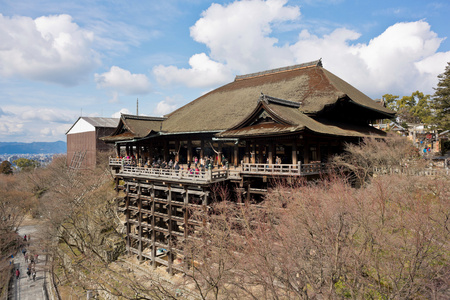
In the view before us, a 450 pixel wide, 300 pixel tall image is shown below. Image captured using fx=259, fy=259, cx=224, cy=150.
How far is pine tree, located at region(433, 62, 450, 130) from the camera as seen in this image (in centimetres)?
2955

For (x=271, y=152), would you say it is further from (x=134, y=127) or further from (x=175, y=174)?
(x=134, y=127)

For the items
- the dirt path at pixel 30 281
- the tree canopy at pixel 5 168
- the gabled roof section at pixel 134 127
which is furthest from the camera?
the tree canopy at pixel 5 168

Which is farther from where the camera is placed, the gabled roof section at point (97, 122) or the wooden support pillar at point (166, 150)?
the gabled roof section at point (97, 122)

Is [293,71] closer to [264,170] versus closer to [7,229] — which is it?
[264,170]

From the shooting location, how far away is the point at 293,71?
1223 inches

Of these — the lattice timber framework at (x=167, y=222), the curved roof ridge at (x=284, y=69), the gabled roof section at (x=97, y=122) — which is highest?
the curved roof ridge at (x=284, y=69)

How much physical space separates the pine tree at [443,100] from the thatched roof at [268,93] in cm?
768

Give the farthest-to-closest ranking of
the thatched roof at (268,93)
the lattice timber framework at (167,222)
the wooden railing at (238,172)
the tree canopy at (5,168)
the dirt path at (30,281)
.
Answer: the tree canopy at (5,168) → the dirt path at (30,281) → the thatched roof at (268,93) → the lattice timber framework at (167,222) → the wooden railing at (238,172)

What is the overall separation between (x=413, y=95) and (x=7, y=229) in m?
69.2

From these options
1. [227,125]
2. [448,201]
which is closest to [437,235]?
[448,201]

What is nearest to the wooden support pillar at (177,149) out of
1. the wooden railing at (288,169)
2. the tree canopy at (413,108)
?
the wooden railing at (288,169)

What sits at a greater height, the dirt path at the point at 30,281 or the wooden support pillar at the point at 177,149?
the wooden support pillar at the point at 177,149

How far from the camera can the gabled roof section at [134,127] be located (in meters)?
27.0

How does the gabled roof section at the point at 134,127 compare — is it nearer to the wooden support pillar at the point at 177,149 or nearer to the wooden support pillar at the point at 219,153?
the wooden support pillar at the point at 177,149
